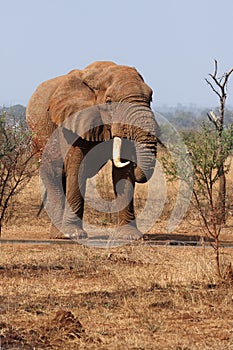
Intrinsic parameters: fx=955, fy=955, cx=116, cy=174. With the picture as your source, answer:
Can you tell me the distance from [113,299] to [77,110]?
21.7 feet

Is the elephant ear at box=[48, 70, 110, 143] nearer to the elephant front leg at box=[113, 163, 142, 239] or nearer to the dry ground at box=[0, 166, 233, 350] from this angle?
the elephant front leg at box=[113, 163, 142, 239]

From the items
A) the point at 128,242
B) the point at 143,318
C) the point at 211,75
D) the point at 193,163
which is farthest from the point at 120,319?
the point at 211,75

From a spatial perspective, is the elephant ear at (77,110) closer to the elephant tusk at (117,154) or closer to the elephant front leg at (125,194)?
the elephant tusk at (117,154)

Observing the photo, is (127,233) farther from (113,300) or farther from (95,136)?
(113,300)

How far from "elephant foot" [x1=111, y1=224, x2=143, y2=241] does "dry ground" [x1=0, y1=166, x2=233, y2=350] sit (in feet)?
2.86

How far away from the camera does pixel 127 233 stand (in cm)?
1442

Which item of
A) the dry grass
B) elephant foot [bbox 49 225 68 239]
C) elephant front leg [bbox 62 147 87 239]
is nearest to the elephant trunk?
elephant front leg [bbox 62 147 87 239]

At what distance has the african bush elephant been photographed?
13.9m

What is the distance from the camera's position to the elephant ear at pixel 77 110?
14797 millimetres

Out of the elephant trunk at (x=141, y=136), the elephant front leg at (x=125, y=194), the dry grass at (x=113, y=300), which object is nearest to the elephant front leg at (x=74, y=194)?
the elephant front leg at (x=125, y=194)

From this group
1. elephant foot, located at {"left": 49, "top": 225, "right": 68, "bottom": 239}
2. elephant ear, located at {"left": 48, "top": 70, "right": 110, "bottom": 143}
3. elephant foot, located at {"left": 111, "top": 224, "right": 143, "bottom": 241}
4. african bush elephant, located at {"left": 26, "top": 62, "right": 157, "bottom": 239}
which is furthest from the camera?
elephant foot, located at {"left": 49, "top": 225, "right": 68, "bottom": 239}

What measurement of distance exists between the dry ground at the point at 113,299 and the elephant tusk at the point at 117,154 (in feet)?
4.97

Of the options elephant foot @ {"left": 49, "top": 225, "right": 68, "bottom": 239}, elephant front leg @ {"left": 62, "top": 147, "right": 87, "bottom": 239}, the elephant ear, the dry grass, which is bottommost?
the dry grass

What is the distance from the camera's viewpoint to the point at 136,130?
13805mm
